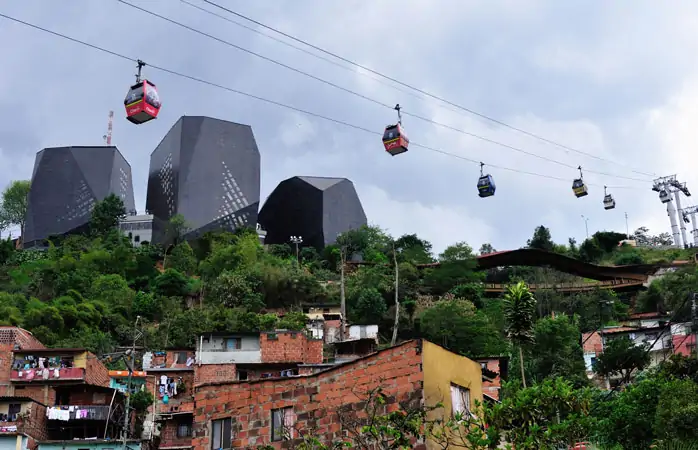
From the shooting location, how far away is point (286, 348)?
3559cm

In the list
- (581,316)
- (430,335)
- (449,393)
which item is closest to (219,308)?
(430,335)

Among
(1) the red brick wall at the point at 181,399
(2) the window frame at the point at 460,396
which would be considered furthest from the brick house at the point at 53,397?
(2) the window frame at the point at 460,396

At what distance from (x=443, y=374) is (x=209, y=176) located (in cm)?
7153

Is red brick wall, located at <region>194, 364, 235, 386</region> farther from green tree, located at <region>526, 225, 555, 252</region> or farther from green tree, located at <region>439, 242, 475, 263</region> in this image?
green tree, located at <region>526, 225, 555, 252</region>

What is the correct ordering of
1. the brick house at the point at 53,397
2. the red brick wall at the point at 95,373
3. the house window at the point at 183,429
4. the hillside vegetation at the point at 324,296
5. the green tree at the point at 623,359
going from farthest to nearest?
1. the hillside vegetation at the point at 324,296
2. the green tree at the point at 623,359
3. the red brick wall at the point at 95,373
4. the house window at the point at 183,429
5. the brick house at the point at 53,397

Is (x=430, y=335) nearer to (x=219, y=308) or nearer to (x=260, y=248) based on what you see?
(x=219, y=308)

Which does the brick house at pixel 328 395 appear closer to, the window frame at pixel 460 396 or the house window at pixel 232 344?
the window frame at pixel 460 396

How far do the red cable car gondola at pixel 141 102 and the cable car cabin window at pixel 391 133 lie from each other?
704 cm

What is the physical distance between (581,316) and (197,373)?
30055 mm

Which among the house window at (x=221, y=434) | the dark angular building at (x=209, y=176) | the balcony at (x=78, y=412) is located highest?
the dark angular building at (x=209, y=176)

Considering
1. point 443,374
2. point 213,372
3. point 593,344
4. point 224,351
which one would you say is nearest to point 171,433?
point 213,372

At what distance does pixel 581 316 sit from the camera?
2122 inches

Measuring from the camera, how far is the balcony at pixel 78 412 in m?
31.3

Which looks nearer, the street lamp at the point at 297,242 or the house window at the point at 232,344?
the house window at the point at 232,344
